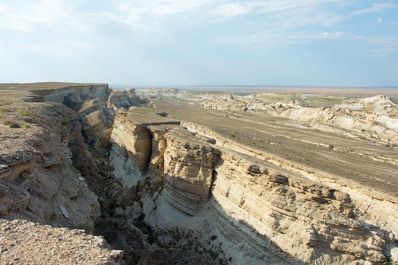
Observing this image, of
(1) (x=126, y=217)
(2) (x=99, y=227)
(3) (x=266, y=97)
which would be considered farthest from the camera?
(3) (x=266, y=97)

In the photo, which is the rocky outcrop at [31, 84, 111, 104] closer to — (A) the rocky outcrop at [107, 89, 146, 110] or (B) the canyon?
(A) the rocky outcrop at [107, 89, 146, 110]

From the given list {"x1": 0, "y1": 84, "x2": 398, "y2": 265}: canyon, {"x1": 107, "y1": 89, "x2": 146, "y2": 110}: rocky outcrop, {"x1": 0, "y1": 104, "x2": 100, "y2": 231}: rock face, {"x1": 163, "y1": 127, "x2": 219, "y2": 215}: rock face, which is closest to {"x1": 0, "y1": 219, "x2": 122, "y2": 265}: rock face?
{"x1": 0, "y1": 84, "x2": 398, "y2": 265}: canyon

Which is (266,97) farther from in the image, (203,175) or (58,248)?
(58,248)

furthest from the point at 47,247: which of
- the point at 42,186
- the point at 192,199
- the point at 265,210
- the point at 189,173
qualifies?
the point at 192,199

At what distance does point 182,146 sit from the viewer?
1476cm

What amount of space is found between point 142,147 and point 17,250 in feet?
47.4

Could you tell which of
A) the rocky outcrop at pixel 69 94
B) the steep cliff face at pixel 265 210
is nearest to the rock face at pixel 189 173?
the steep cliff face at pixel 265 210

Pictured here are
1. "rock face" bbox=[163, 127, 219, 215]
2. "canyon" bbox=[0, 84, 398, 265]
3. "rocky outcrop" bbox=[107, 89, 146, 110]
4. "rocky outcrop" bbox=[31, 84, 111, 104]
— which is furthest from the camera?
"rocky outcrop" bbox=[107, 89, 146, 110]

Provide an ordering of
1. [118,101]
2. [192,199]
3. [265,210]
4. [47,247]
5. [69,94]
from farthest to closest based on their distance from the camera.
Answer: [118,101]
[69,94]
[192,199]
[265,210]
[47,247]

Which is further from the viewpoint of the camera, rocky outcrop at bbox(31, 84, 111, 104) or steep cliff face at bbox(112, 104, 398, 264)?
rocky outcrop at bbox(31, 84, 111, 104)

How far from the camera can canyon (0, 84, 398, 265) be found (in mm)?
7555

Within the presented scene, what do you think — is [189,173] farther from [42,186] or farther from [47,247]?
[47,247]

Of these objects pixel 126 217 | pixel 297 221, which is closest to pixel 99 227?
pixel 126 217

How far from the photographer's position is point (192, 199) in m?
14.5
